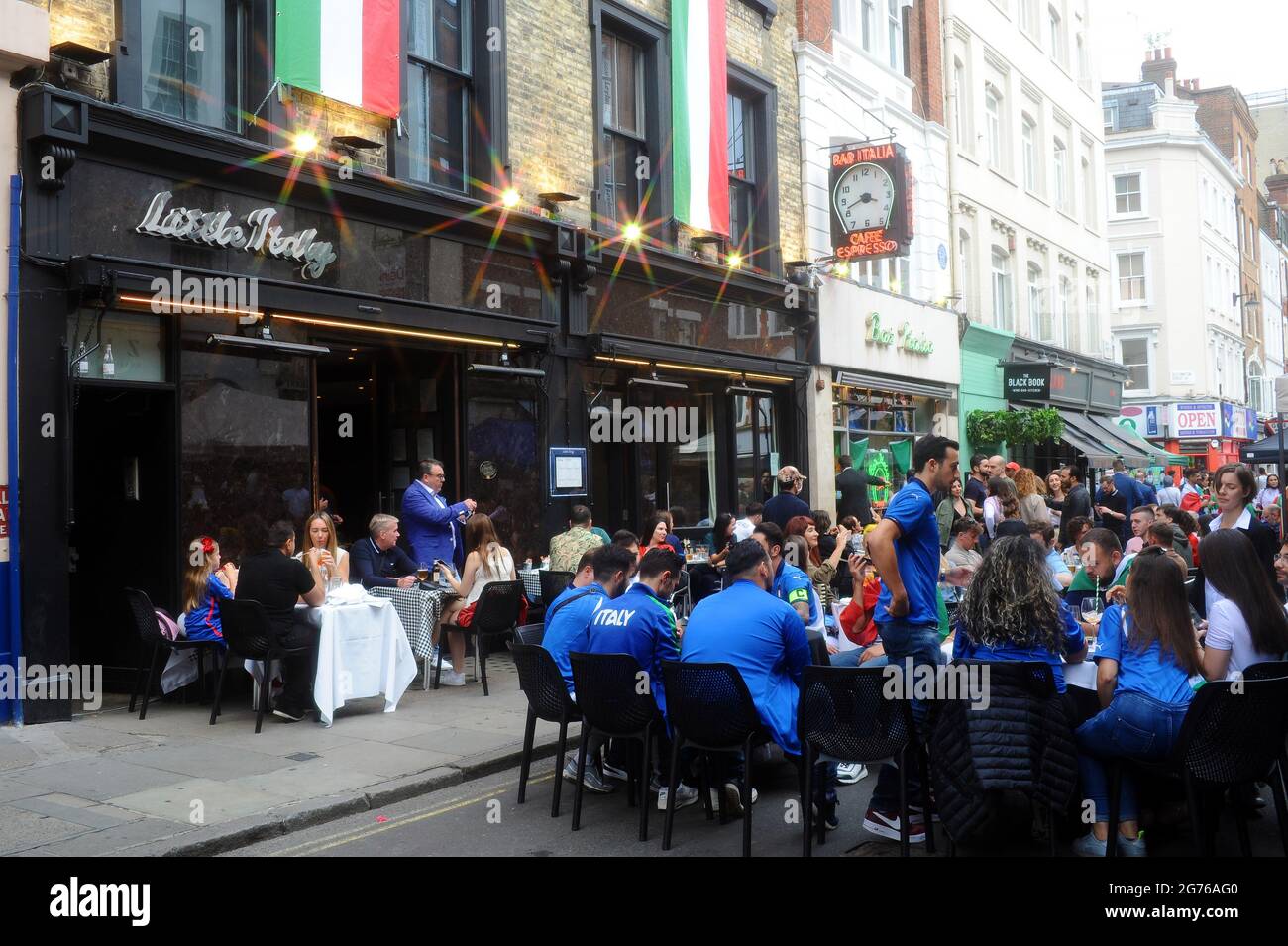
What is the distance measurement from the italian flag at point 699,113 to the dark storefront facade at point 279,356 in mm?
878

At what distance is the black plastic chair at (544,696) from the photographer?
6852 millimetres

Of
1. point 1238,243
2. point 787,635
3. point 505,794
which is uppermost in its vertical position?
point 1238,243

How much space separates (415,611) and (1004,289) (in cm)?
2034

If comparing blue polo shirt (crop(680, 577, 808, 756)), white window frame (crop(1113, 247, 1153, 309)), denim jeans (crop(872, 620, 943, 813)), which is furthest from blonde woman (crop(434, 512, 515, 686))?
white window frame (crop(1113, 247, 1153, 309))

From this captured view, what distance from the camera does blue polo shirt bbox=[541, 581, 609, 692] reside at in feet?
23.5

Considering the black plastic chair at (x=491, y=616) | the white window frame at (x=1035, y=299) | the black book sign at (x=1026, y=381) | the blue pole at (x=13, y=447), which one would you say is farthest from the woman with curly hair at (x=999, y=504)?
the white window frame at (x=1035, y=299)

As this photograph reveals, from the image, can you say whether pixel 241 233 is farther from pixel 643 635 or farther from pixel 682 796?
pixel 682 796

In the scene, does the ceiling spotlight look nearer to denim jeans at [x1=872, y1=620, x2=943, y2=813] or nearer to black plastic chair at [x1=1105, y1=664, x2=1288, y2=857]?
denim jeans at [x1=872, y1=620, x2=943, y2=813]

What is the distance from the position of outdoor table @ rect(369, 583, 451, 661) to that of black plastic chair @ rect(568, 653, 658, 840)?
4050 mm

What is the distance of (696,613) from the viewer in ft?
21.2

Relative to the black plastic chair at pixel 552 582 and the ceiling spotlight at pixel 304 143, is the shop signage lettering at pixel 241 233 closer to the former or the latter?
the ceiling spotlight at pixel 304 143

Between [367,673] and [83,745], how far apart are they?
210 cm
